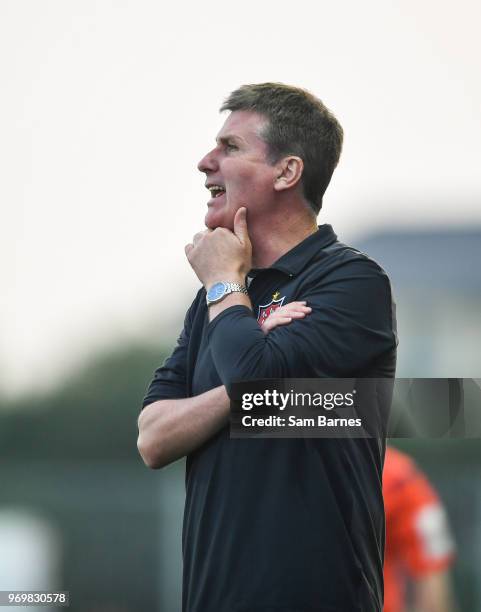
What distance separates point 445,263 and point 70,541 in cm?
1029

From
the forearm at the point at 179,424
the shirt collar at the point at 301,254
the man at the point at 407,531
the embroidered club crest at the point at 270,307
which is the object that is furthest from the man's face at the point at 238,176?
the man at the point at 407,531

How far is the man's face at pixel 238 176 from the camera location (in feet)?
9.96

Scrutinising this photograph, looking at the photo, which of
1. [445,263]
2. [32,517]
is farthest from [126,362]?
[32,517]

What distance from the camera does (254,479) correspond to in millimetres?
2668

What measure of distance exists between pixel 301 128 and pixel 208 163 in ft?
0.90

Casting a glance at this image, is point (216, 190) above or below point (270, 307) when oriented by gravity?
above

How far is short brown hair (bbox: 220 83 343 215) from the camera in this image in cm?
309

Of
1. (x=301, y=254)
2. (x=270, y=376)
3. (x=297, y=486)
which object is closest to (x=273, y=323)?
(x=270, y=376)

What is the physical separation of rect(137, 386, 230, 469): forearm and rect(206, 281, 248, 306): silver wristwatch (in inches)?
8.7

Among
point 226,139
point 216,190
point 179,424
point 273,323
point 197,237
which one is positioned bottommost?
point 179,424

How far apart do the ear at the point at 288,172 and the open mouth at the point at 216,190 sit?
0.47 ft

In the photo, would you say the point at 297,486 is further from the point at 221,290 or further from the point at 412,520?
the point at 412,520

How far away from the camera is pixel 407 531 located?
195 inches

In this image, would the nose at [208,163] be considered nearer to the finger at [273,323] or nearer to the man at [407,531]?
the finger at [273,323]
